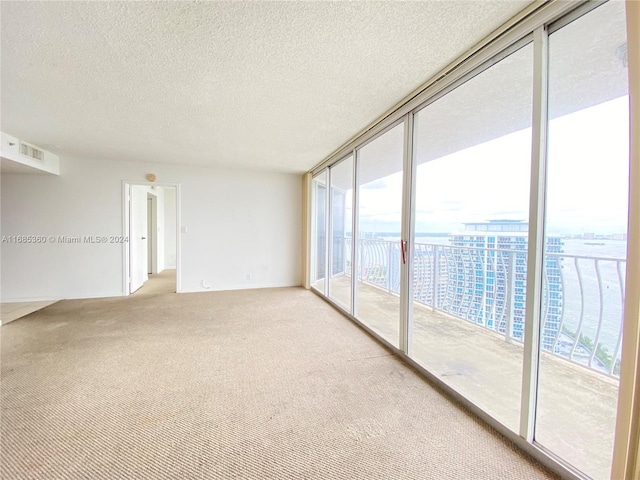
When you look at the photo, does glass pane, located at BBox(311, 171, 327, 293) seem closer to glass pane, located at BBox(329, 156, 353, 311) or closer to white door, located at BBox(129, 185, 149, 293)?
glass pane, located at BBox(329, 156, 353, 311)

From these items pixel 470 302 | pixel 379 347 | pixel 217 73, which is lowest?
→ pixel 379 347

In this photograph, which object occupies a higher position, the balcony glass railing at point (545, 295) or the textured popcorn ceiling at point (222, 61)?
the textured popcorn ceiling at point (222, 61)

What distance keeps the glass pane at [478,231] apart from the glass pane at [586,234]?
23 cm

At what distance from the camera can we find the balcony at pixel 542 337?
166 cm

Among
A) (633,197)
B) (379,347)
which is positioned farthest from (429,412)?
(633,197)

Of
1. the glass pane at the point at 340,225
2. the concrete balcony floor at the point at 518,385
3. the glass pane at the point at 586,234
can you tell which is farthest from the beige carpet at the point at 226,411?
the glass pane at the point at 340,225

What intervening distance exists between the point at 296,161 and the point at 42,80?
298cm

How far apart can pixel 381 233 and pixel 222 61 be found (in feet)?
12.1

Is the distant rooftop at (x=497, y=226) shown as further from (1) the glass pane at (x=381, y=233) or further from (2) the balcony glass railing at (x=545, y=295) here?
(1) the glass pane at (x=381, y=233)

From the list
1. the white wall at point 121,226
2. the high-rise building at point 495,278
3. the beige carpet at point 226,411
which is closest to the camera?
the beige carpet at point 226,411

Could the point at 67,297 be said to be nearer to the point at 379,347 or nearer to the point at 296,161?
the point at 296,161

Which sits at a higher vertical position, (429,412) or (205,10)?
(205,10)

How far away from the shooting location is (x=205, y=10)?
1.40 meters

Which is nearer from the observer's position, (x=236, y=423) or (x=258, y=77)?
(x=236, y=423)
